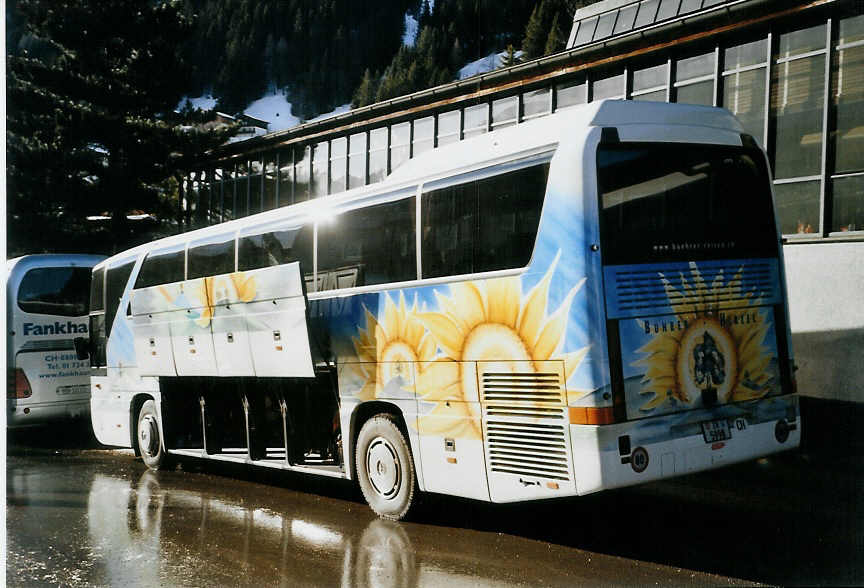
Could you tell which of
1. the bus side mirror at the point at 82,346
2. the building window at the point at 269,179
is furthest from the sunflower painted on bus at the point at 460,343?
the building window at the point at 269,179

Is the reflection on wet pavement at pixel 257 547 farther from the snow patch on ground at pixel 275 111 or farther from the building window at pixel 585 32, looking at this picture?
the building window at pixel 585 32

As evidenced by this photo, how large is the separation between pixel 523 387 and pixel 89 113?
37.2 feet

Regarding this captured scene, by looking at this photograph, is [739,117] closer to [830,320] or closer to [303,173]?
[830,320]

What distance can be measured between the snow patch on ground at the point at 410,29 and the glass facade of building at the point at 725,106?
1.83 meters

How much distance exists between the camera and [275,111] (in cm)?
1830

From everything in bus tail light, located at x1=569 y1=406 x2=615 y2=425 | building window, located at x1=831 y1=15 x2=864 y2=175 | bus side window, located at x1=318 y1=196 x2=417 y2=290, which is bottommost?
bus tail light, located at x1=569 y1=406 x2=615 y2=425

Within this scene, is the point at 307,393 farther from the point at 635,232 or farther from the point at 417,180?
the point at 635,232

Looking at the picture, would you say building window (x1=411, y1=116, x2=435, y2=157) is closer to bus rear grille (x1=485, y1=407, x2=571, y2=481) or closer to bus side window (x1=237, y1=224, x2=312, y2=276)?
bus side window (x1=237, y1=224, x2=312, y2=276)

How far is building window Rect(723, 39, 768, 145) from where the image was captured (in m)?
13.9

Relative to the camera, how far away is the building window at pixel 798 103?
12.7 m

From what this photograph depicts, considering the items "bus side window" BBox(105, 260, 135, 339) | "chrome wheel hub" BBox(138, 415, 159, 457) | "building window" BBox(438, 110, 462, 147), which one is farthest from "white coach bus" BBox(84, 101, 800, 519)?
"building window" BBox(438, 110, 462, 147)

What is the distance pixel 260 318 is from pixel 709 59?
9.60 meters

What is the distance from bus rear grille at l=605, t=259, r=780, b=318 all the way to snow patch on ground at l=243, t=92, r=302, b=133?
425 inches

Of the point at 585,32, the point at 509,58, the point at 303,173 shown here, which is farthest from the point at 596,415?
the point at 585,32
